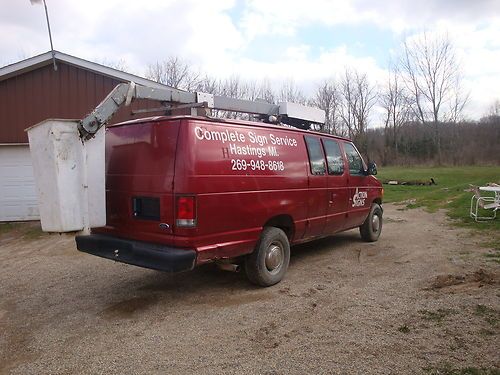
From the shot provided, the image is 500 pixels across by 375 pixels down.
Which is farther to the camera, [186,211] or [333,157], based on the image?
[333,157]

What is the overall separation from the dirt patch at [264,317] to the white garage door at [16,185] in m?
5.59

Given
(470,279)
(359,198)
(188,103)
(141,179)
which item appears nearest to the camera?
(141,179)

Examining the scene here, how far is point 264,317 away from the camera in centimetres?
460

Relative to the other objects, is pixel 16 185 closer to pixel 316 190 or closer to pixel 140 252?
pixel 140 252

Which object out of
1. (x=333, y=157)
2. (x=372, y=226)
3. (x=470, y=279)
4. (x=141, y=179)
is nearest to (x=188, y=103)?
(x=141, y=179)

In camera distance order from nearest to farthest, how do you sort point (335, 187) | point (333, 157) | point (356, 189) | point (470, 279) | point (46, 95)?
point (470, 279) < point (335, 187) < point (333, 157) < point (356, 189) < point (46, 95)

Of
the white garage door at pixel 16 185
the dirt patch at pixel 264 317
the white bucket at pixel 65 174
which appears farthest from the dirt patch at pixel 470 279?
the white garage door at pixel 16 185

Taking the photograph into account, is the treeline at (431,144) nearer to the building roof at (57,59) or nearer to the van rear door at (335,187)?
the building roof at (57,59)

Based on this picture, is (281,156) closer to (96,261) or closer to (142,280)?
(142,280)

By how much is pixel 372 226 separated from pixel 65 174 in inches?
237

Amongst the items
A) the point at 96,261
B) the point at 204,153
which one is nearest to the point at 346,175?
the point at 204,153

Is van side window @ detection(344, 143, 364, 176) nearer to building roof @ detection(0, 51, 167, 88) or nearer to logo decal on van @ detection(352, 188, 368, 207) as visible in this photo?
logo decal on van @ detection(352, 188, 368, 207)

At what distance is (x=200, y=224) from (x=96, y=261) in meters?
3.73

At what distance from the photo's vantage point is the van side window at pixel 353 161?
754cm
